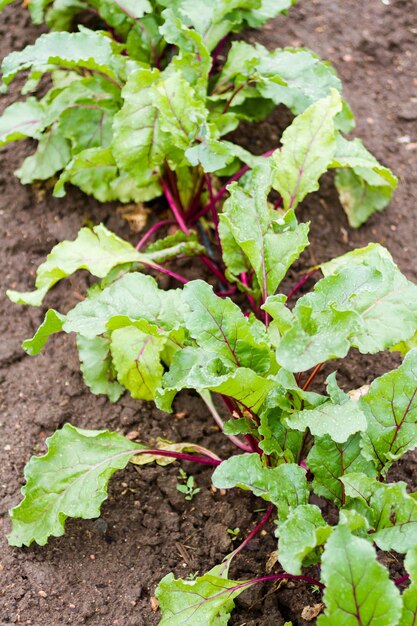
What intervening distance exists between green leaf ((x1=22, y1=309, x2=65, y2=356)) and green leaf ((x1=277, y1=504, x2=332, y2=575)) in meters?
0.95

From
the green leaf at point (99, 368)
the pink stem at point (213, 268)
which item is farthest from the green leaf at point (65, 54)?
the green leaf at point (99, 368)

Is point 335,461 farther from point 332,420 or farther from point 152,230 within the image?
point 152,230

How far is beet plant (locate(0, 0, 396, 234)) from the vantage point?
294 cm

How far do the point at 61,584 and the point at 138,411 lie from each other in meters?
0.68

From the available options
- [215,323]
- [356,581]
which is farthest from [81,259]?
[356,581]

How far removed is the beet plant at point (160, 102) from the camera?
9.64 ft

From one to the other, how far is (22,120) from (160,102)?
77 centimetres

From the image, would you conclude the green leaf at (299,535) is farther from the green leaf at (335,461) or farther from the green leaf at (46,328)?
the green leaf at (46,328)

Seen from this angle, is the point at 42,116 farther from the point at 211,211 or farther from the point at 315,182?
the point at 315,182

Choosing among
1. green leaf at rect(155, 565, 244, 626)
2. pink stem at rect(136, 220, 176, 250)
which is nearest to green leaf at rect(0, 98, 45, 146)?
pink stem at rect(136, 220, 176, 250)

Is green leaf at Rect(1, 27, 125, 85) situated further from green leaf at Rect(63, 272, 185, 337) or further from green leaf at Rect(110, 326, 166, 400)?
green leaf at Rect(110, 326, 166, 400)

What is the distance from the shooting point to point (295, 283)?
320cm

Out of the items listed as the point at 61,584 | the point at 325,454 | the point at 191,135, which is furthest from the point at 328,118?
the point at 61,584

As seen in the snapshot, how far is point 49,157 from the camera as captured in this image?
132 inches
